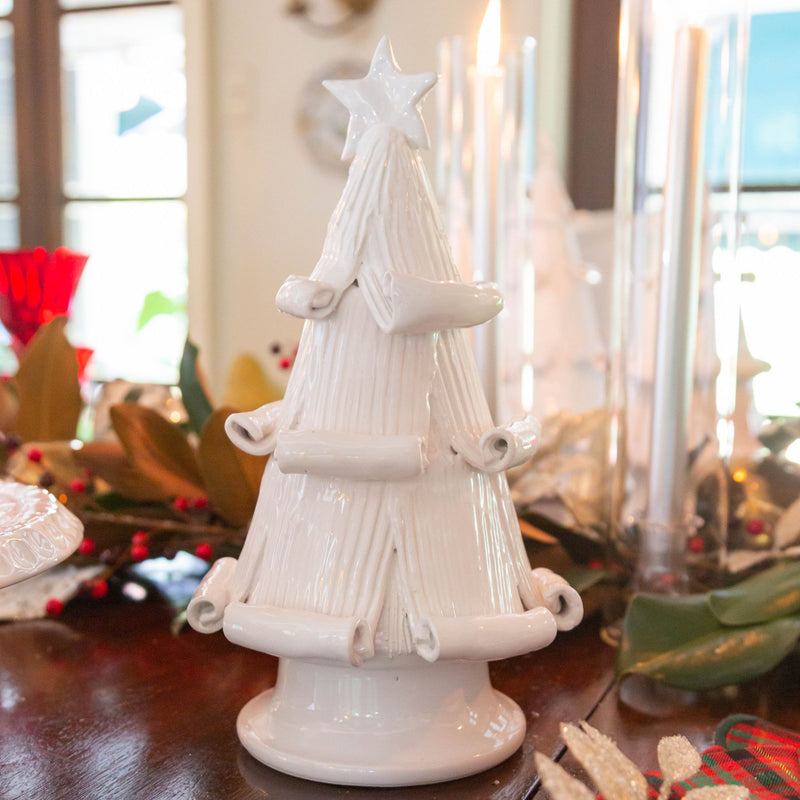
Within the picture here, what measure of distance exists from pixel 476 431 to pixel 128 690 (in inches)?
7.9

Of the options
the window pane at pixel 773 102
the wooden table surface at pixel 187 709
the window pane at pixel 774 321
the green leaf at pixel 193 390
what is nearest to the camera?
the wooden table surface at pixel 187 709

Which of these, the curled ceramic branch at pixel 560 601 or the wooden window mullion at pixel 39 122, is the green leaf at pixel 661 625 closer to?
the curled ceramic branch at pixel 560 601

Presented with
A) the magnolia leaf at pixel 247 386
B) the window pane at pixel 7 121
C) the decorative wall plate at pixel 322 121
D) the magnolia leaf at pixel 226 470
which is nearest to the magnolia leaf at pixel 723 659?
the magnolia leaf at pixel 226 470

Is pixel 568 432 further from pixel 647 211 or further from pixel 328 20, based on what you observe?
pixel 328 20

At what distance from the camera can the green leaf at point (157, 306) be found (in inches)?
87.6

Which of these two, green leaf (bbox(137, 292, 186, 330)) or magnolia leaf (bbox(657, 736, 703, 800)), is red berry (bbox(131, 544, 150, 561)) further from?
green leaf (bbox(137, 292, 186, 330))

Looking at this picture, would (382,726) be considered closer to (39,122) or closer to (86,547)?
(86,547)

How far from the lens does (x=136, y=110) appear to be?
2250 millimetres

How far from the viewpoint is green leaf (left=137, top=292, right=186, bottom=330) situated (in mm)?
2225

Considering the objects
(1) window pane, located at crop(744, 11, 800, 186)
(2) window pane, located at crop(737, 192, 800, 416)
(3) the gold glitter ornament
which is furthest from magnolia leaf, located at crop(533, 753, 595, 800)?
(1) window pane, located at crop(744, 11, 800, 186)

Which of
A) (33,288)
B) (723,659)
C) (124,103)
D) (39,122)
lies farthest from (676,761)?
(39,122)

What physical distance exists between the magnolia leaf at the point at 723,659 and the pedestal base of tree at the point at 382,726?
0.08 metres

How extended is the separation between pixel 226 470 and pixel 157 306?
1810 millimetres

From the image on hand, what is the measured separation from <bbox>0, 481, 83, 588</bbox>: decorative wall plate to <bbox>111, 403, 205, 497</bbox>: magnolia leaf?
18 cm
